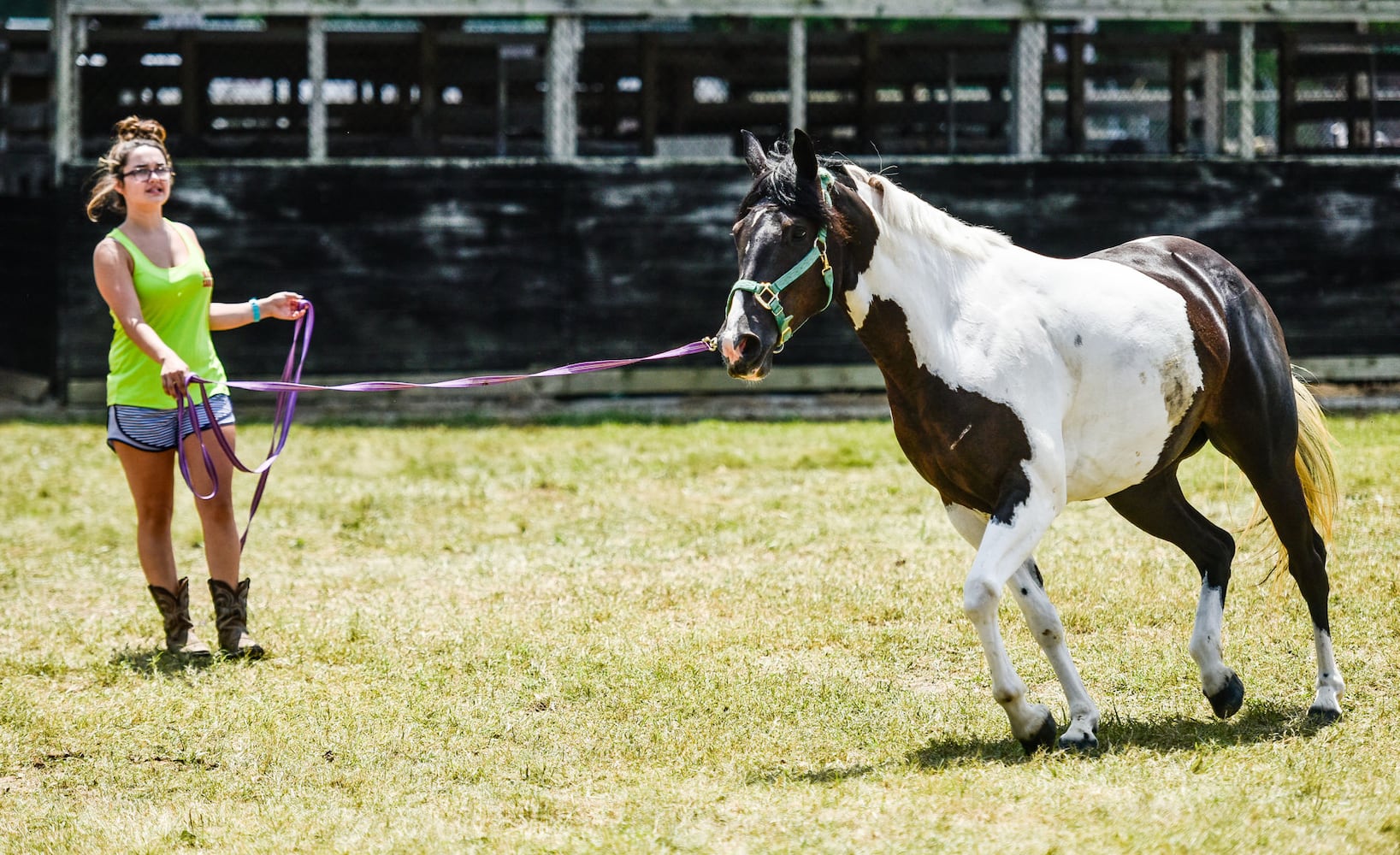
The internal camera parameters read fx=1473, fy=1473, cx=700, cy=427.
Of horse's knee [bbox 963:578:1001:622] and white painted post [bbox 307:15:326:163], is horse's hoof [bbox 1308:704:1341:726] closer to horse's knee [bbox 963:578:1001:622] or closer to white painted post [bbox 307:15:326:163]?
horse's knee [bbox 963:578:1001:622]

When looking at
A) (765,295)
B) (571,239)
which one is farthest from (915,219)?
(571,239)

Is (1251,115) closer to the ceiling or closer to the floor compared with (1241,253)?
closer to the ceiling

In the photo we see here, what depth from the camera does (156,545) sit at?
6.24 meters

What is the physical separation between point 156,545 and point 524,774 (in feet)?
8.11

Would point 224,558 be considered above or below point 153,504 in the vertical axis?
below

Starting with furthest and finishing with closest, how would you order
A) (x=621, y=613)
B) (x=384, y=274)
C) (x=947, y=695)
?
(x=384, y=274) → (x=621, y=613) → (x=947, y=695)

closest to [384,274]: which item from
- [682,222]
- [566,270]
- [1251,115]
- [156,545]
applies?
[566,270]

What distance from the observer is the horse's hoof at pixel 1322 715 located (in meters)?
4.82

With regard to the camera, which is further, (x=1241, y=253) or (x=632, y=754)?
(x=1241, y=253)

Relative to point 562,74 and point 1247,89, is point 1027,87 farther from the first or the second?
point 562,74

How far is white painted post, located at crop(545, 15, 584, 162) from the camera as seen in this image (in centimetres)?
1269

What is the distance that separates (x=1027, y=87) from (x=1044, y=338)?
8.80m

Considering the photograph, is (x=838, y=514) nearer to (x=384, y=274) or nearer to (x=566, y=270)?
(x=566, y=270)

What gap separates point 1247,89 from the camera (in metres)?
13.0
